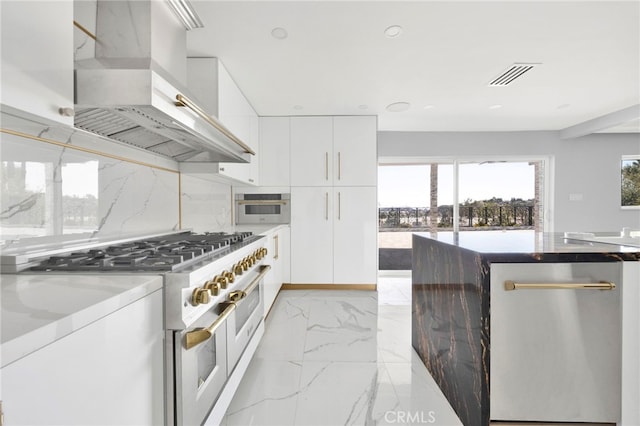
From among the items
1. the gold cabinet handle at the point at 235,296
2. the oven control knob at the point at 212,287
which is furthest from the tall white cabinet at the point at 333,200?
the oven control knob at the point at 212,287

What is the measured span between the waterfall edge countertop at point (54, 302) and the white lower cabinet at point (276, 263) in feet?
5.72

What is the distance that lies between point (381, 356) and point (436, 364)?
1.50ft

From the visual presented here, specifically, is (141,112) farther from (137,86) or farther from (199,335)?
(199,335)

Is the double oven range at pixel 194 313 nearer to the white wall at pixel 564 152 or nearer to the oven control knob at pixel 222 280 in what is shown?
the oven control knob at pixel 222 280

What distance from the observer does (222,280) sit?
1.25 m

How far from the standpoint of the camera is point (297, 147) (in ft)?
12.8

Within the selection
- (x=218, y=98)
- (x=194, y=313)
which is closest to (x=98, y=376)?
(x=194, y=313)

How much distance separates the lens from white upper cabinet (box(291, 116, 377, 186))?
3.88m

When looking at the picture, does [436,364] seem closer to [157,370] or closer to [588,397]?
[588,397]

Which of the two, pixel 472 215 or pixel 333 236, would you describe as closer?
pixel 333 236

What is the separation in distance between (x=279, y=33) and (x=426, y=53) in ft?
3.82

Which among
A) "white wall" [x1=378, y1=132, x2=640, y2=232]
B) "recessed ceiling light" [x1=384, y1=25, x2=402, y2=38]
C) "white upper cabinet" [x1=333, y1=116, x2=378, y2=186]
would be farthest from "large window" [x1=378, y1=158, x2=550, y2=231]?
"recessed ceiling light" [x1=384, y1=25, x2=402, y2=38]

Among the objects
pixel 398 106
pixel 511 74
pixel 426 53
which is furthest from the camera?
pixel 398 106

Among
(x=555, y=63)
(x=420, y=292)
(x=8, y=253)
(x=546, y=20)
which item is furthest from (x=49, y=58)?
(x=555, y=63)
